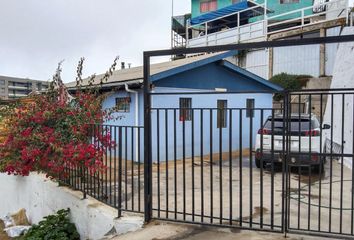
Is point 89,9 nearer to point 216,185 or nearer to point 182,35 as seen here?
point 216,185

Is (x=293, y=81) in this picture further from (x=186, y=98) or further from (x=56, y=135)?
(x=56, y=135)

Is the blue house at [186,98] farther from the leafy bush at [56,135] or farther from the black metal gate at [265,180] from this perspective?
the leafy bush at [56,135]

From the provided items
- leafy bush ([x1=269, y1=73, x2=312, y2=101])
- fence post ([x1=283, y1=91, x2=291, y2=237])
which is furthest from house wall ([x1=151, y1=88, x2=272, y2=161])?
fence post ([x1=283, y1=91, x2=291, y2=237])

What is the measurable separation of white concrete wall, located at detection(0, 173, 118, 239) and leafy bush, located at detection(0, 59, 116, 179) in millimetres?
445

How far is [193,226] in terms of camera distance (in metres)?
4.62

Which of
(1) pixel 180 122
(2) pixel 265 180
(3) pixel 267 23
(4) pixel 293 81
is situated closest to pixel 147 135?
(2) pixel 265 180

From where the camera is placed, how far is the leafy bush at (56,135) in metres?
6.14

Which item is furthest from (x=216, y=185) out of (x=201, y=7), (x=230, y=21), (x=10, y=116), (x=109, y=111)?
(x=201, y=7)

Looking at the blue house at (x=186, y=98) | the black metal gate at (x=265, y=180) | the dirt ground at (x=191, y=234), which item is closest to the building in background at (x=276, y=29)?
the blue house at (x=186, y=98)

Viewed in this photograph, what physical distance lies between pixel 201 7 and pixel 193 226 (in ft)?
95.1

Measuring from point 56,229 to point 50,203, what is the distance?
3.91 ft

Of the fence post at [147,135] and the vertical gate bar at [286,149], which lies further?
the fence post at [147,135]

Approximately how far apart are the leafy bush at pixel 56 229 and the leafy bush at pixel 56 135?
2.79 ft

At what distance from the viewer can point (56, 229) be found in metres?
6.00
